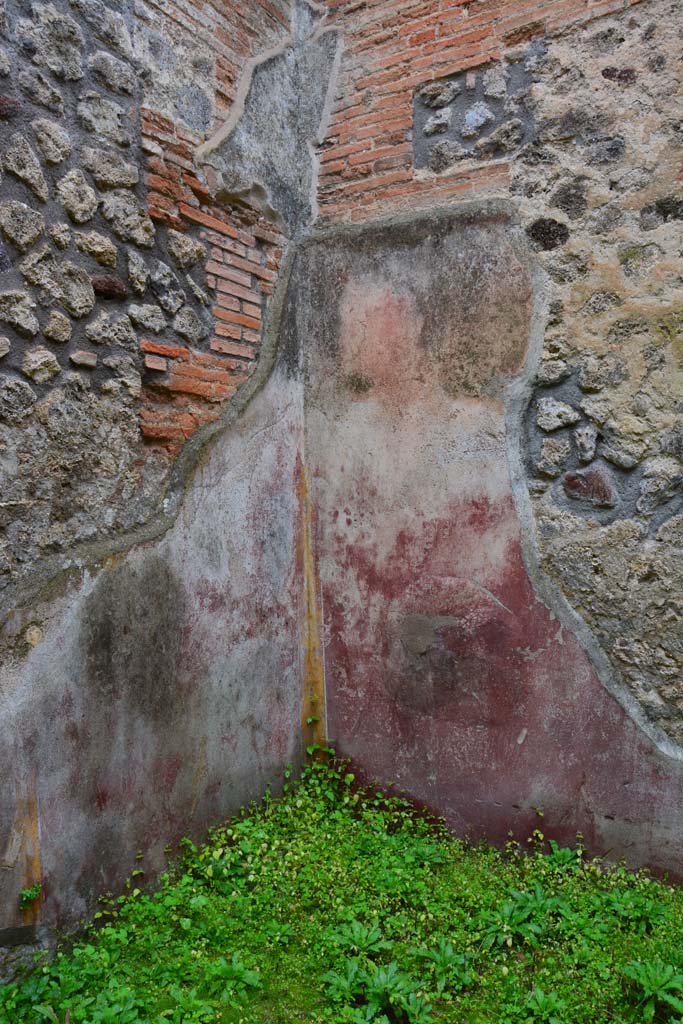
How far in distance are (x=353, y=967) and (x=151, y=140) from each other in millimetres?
2981

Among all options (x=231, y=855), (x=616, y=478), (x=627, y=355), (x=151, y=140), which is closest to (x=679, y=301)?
(x=627, y=355)

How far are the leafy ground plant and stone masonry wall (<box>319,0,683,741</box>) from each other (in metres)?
0.76

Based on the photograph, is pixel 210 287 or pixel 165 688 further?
pixel 210 287

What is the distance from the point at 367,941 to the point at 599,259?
8.59 ft

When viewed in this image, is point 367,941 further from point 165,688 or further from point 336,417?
point 336,417

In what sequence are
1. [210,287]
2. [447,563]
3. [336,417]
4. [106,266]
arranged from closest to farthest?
1. [106,266]
2. [210,287]
3. [447,563]
4. [336,417]

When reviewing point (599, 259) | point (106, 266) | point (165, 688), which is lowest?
point (165, 688)

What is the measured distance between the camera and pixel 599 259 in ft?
9.56

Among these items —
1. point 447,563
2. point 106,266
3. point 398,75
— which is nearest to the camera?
point 106,266

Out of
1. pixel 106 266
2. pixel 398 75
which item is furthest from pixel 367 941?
pixel 398 75

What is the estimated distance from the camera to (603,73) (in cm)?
291

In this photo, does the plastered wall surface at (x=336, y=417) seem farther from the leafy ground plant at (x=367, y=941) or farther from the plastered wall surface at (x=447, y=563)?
the leafy ground plant at (x=367, y=941)

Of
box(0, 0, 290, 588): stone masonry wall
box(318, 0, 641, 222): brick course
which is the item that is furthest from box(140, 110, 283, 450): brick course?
box(318, 0, 641, 222): brick course

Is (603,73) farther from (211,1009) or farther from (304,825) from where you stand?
(211,1009)
